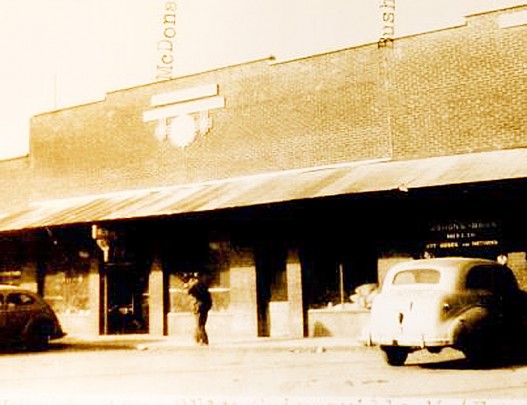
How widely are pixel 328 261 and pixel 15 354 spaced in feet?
26.2

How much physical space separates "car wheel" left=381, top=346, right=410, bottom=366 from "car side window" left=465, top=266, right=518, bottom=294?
158cm

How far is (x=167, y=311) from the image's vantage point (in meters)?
19.8

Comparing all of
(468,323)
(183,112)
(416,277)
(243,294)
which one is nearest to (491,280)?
(416,277)

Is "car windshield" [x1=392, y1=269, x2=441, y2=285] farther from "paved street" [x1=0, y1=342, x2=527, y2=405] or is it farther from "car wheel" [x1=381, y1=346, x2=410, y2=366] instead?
"paved street" [x1=0, y1=342, x2=527, y2=405]

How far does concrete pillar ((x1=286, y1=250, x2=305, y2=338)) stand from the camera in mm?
17531

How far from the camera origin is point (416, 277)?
1182 centimetres

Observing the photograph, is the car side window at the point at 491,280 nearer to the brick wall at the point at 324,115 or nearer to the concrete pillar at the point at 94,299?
the brick wall at the point at 324,115

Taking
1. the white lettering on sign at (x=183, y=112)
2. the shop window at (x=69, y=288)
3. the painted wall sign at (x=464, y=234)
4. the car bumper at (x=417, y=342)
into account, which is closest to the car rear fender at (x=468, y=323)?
the car bumper at (x=417, y=342)

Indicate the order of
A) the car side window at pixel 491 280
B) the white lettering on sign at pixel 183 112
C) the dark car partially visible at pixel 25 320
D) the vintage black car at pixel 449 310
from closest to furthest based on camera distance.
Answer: the vintage black car at pixel 449 310 < the car side window at pixel 491 280 < the dark car partially visible at pixel 25 320 < the white lettering on sign at pixel 183 112

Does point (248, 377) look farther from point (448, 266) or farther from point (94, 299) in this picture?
point (94, 299)

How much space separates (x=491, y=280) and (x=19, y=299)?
421 inches

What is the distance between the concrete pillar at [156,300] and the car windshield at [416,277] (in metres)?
9.43

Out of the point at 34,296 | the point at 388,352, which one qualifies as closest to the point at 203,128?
the point at 34,296

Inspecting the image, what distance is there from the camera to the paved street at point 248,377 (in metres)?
8.10
